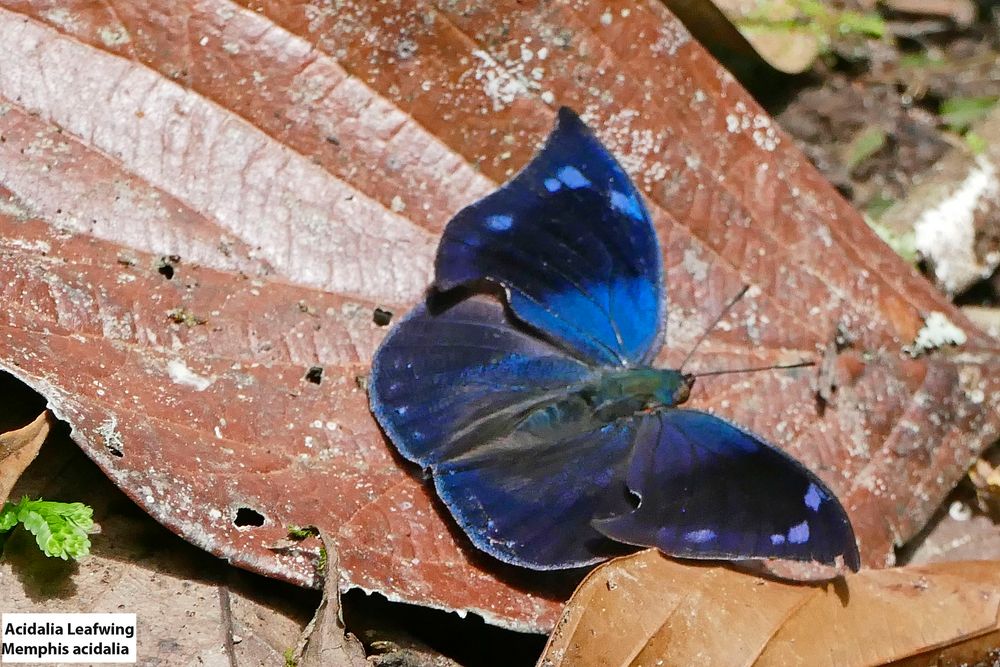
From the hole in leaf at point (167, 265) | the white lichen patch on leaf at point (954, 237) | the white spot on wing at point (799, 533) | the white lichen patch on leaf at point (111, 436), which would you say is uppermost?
the white lichen patch on leaf at point (954, 237)

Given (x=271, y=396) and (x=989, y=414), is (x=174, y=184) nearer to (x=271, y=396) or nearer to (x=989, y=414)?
(x=271, y=396)

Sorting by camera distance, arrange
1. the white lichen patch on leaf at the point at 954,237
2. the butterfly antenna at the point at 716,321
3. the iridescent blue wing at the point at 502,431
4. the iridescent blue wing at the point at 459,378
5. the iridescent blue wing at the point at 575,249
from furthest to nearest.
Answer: the white lichen patch on leaf at the point at 954,237, the butterfly antenna at the point at 716,321, the iridescent blue wing at the point at 575,249, the iridescent blue wing at the point at 459,378, the iridescent blue wing at the point at 502,431

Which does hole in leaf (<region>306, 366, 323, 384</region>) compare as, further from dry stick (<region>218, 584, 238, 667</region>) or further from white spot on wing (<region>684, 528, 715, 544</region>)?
white spot on wing (<region>684, 528, 715, 544</region>)

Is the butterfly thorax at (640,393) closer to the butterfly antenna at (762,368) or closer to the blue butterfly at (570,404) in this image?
the blue butterfly at (570,404)

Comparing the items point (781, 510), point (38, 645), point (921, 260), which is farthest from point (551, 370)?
point (921, 260)

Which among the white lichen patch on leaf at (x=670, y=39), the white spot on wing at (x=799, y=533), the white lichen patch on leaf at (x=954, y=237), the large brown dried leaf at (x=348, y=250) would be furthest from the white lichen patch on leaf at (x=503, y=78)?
the white lichen patch on leaf at (x=954, y=237)

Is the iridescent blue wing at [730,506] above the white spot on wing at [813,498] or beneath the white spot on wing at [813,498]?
beneath

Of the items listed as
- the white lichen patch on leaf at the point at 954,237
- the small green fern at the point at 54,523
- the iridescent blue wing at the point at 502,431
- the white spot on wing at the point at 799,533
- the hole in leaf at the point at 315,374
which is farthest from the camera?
the white lichen patch on leaf at the point at 954,237
